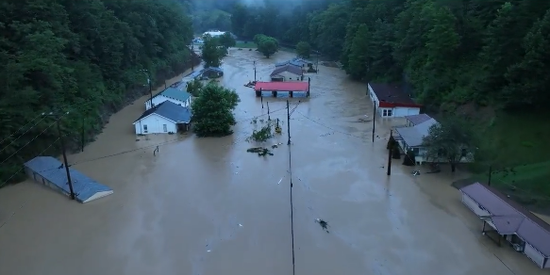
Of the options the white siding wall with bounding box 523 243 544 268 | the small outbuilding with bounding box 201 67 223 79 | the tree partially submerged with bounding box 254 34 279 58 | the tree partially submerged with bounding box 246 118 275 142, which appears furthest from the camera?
the tree partially submerged with bounding box 254 34 279 58

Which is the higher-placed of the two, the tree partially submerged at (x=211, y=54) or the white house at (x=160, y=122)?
the tree partially submerged at (x=211, y=54)

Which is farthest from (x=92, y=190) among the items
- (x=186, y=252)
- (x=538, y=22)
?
(x=538, y=22)

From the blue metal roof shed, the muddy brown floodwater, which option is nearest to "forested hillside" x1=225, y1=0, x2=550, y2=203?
the muddy brown floodwater

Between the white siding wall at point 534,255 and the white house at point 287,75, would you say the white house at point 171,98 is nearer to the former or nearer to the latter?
the white house at point 287,75

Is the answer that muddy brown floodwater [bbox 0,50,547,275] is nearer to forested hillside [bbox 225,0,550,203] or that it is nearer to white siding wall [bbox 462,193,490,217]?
white siding wall [bbox 462,193,490,217]

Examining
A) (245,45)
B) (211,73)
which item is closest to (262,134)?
(211,73)

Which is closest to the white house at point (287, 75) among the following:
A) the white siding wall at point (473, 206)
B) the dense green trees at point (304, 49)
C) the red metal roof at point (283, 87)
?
the red metal roof at point (283, 87)

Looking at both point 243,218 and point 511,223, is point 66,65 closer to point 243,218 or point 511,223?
point 243,218

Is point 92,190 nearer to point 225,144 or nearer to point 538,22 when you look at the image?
point 225,144
